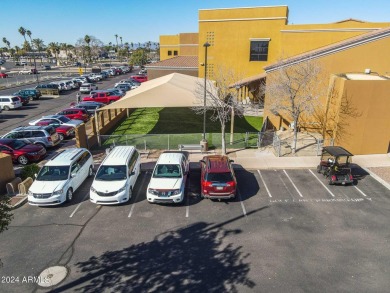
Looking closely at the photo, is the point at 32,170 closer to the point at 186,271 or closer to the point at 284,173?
the point at 186,271

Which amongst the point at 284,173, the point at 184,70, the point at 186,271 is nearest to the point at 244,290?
the point at 186,271

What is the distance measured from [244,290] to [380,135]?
1646 centimetres

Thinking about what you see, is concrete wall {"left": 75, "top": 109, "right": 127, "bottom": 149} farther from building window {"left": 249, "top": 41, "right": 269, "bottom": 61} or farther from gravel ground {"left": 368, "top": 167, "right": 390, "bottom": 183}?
gravel ground {"left": 368, "top": 167, "right": 390, "bottom": 183}

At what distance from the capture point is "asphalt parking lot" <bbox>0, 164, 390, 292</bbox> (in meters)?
9.82

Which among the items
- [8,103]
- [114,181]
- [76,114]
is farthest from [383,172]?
[8,103]

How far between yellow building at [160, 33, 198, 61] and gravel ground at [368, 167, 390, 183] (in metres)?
54.1

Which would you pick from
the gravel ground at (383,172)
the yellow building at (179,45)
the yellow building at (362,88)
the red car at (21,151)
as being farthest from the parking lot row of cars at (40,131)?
the yellow building at (179,45)

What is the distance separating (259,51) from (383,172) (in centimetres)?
2415

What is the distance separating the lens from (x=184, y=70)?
48.1 m

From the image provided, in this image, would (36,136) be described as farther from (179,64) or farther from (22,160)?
(179,64)

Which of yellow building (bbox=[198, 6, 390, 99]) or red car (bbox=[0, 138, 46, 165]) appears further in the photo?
yellow building (bbox=[198, 6, 390, 99])

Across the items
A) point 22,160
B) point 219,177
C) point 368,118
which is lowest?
point 22,160

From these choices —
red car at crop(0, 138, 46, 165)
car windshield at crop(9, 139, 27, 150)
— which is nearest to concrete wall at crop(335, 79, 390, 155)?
red car at crop(0, 138, 46, 165)

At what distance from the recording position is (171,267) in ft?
34.4
